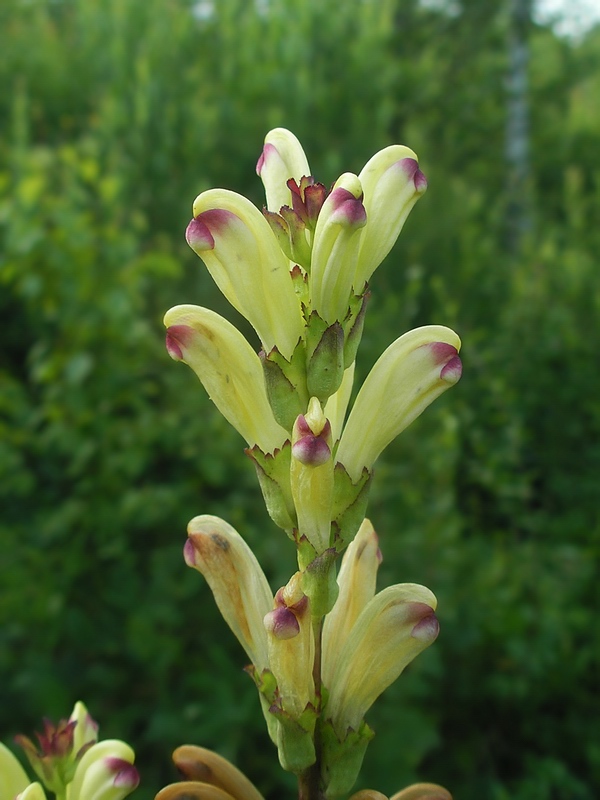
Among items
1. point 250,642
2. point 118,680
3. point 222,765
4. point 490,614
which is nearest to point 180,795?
point 222,765

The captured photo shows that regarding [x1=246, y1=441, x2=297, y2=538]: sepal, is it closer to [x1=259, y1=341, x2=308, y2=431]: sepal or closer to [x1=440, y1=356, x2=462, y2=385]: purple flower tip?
[x1=259, y1=341, x2=308, y2=431]: sepal

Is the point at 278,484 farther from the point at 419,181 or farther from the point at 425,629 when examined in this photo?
the point at 419,181

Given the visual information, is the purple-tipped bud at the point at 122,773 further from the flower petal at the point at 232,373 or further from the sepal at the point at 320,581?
the flower petal at the point at 232,373

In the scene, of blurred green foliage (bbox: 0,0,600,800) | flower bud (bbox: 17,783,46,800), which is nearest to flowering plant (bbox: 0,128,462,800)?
flower bud (bbox: 17,783,46,800)

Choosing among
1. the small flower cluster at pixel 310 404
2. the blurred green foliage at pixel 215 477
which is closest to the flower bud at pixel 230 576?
the small flower cluster at pixel 310 404

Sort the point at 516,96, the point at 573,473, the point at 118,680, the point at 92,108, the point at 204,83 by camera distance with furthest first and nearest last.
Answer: the point at 516,96 < the point at 92,108 < the point at 204,83 < the point at 573,473 < the point at 118,680

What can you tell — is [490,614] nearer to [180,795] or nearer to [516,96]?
[180,795]

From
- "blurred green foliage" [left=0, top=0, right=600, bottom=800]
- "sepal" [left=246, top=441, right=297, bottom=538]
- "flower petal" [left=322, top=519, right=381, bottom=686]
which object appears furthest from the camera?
"blurred green foliage" [left=0, top=0, right=600, bottom=800]
